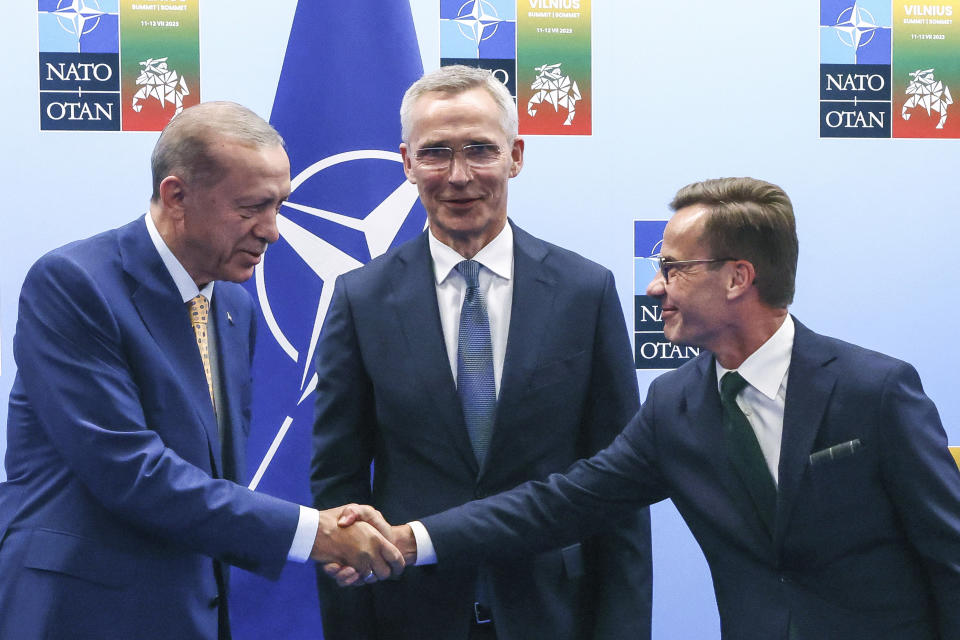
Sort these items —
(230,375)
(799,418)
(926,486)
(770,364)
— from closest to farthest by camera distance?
1. (926,486)
2. (799,418)
3. (770,364)
4. (230,375)

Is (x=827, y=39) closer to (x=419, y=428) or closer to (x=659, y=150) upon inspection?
(x=659, y=150)

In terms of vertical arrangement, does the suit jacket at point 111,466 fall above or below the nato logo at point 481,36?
below

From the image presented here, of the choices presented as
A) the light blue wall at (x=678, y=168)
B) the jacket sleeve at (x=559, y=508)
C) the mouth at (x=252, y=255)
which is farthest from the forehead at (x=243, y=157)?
the light blue wall at (x=678, y=168)

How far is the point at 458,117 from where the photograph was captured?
2.31m

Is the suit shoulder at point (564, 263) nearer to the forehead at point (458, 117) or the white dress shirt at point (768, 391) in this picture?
the forehead at point (458, 117)

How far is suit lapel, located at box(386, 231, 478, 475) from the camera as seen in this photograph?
7.20 ft

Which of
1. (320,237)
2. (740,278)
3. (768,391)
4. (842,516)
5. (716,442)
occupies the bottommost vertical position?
(842,516)

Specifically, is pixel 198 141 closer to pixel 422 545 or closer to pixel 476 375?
pixel 476 375

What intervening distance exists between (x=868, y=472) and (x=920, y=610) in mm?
280

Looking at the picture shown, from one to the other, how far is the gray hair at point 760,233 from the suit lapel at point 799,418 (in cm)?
18

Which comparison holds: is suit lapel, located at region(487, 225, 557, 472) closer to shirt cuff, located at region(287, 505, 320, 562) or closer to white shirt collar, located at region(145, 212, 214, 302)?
shirt cuff, located at region(287, 505, 320, 562)

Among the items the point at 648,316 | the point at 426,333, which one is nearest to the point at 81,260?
the point at 426,333

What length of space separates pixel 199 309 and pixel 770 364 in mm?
1232

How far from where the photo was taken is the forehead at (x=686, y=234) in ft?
7.18
